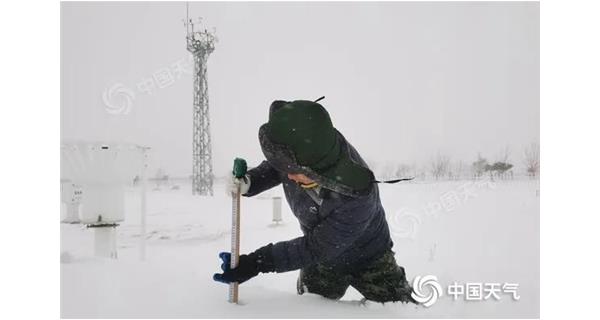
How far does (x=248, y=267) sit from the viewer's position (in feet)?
4.60

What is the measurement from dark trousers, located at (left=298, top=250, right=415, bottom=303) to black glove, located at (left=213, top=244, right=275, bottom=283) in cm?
40

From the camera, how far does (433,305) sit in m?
1.82

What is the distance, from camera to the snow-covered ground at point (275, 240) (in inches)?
59.3

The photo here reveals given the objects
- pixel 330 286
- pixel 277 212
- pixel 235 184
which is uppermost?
pixel 235 184

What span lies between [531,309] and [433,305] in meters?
0.62

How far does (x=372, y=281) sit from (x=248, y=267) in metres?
0.58

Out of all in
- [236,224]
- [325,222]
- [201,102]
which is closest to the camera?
[325,222]

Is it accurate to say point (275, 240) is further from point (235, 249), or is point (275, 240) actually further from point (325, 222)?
point (325, 222)

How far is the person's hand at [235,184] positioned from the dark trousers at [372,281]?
484mm

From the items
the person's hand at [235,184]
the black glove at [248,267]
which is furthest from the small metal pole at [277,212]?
the black glove at [248,267]

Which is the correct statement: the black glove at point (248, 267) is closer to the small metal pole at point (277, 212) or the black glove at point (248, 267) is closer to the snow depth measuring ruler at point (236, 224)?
the snow depth measuring ruler at point (236, 224)

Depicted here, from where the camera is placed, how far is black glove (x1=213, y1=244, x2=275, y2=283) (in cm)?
138

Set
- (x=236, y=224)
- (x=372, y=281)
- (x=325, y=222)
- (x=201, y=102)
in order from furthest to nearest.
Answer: (x=201, y=102)
(x=372, y=281)
(x=236, y=224)
(x=325, y=222)

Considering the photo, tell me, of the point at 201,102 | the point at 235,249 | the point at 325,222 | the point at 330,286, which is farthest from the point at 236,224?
the point at 201,102
